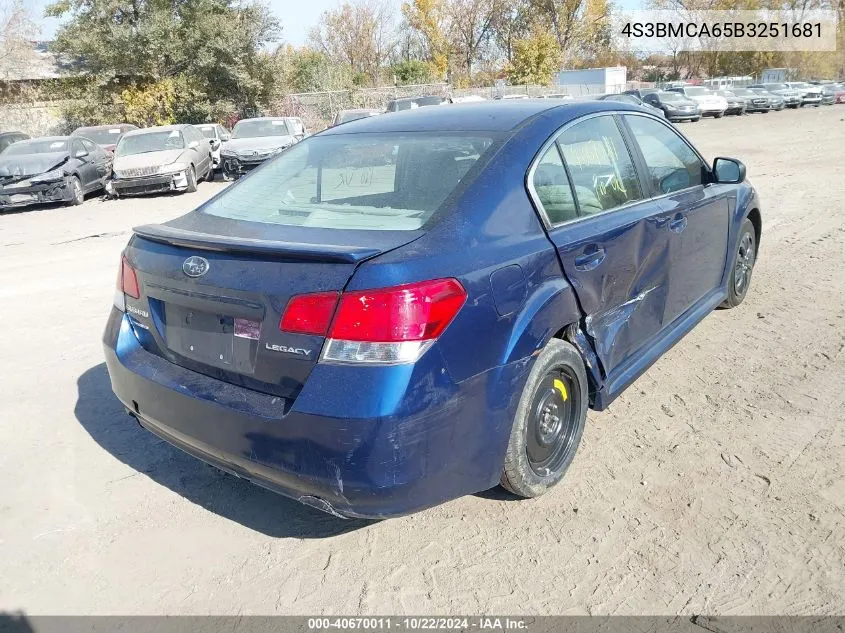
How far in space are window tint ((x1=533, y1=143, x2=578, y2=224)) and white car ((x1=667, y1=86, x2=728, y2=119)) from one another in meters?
32.1

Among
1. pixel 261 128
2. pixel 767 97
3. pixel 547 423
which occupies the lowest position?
pixel 547 423

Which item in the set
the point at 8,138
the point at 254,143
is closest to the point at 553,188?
the point at 254,143

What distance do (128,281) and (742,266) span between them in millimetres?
4416

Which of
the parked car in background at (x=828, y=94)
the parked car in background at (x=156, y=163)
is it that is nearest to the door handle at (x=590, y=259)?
the parked car in background at (x=156, y=163)

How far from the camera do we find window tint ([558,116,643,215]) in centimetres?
326

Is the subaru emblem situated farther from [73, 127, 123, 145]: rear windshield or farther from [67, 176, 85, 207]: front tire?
[73, 127, 123, 145]: rear windshield

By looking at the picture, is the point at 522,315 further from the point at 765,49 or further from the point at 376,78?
the point at 765,49

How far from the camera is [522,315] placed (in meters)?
2.64

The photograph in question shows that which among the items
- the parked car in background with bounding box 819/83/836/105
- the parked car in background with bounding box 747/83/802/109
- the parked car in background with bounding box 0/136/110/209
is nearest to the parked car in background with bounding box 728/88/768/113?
the parked car in background with bounding box 747/83/802/109

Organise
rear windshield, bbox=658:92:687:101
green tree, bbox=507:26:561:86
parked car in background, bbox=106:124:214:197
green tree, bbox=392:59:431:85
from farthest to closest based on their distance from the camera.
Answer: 1. green tree, bbox=392:59:431:85
2. green tree, bbox=507:26:561:86
3. rear windshield, bbox=658:92:687:101
4. parked car in background, bbox=106:124:214:197

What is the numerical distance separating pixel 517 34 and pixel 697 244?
61048 mm

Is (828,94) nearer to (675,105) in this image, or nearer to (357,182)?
(675,105)

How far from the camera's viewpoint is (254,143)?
54.2 feet

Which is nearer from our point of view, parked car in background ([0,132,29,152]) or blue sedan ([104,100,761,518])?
blue sedan ([104,100,761,518])
